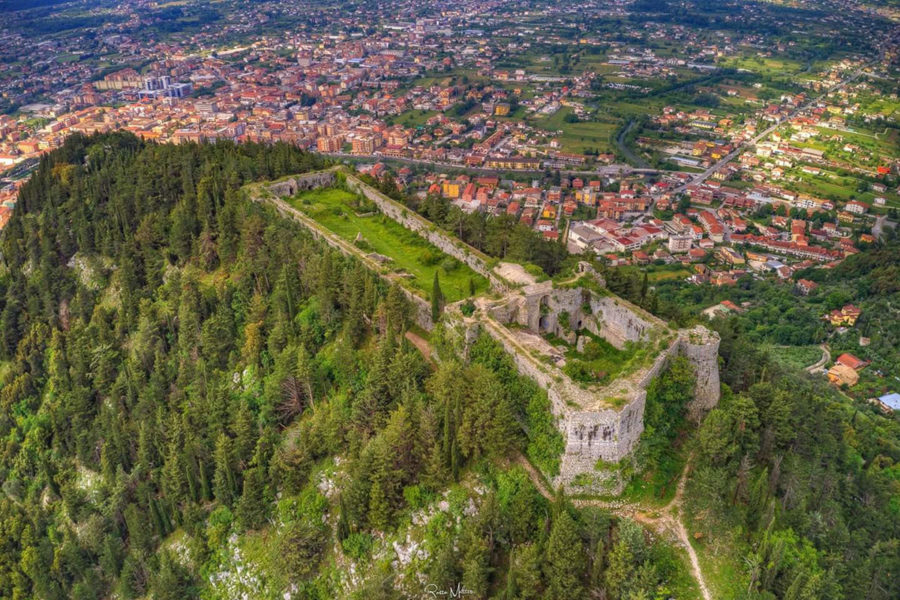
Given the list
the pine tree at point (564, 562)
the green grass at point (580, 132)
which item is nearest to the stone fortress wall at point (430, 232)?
the pine tree at point (564, 562)

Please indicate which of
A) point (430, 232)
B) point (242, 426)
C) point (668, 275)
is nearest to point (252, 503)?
point (242, 426)

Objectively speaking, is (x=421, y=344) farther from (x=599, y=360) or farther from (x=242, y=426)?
(x=242, y=426)

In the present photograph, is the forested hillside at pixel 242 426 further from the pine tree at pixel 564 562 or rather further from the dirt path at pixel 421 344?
the dirt path at pixel 421 344

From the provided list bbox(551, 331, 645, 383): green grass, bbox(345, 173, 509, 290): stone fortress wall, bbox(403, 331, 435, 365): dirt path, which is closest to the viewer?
bbox(551, 331, 645, 383): green grass

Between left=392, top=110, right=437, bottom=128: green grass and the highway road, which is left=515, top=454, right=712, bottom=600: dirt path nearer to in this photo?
the highway road

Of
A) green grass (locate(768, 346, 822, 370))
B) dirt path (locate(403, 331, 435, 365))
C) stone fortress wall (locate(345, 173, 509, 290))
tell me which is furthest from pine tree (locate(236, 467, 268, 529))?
green grass (locate(768, 346, 822, 370))

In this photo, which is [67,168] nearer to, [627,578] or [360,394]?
[360,394]
